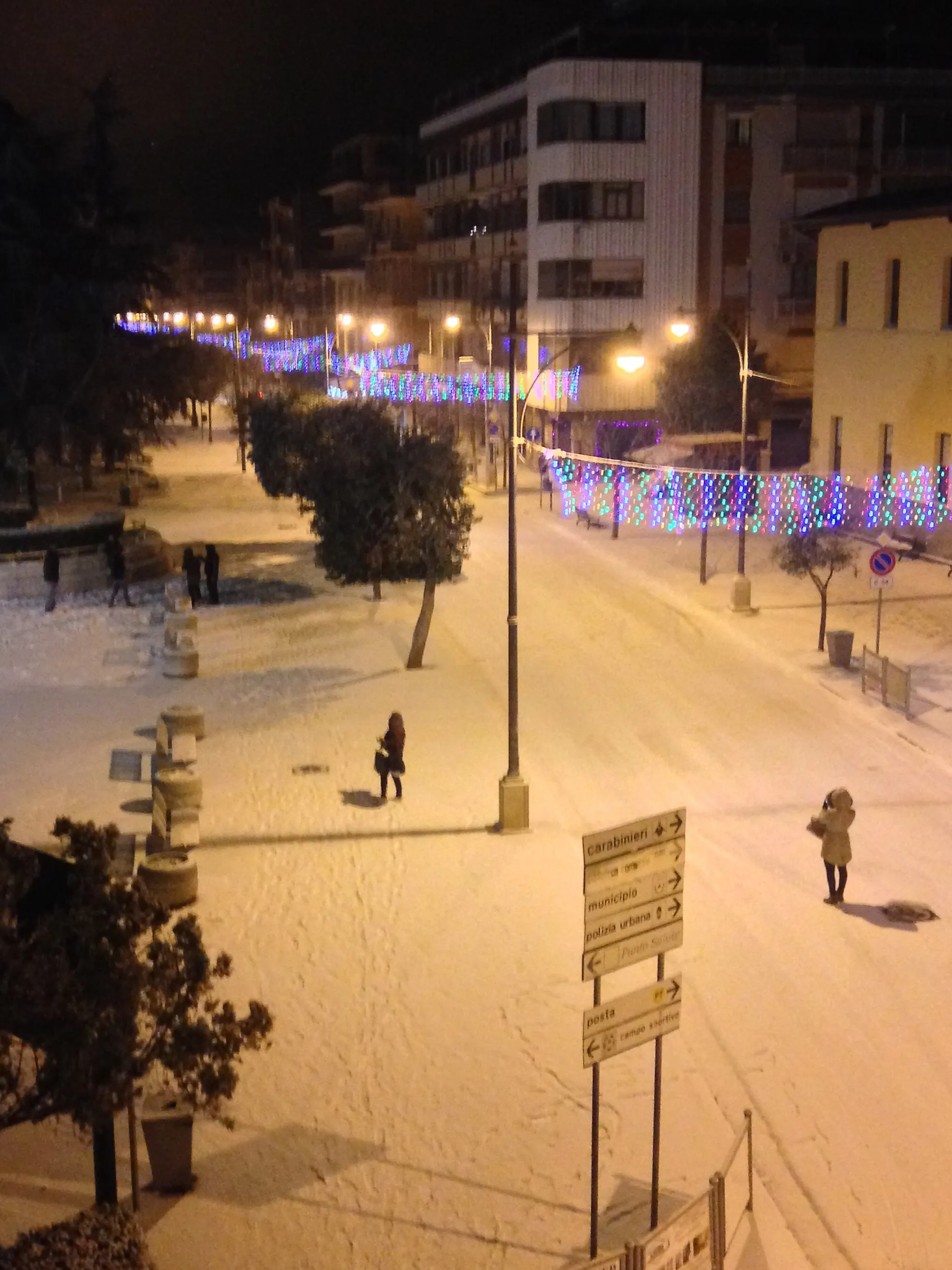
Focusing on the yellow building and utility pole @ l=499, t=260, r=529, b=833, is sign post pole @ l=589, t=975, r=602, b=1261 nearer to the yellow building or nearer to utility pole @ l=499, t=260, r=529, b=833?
utility pole @ l=499, t=260, r=529, b=833

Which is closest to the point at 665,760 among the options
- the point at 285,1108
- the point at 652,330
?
the point at 285,1108

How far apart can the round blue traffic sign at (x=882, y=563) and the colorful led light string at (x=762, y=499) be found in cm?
663

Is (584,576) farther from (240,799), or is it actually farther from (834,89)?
(834,89)

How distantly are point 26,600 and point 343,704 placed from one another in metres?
12.3

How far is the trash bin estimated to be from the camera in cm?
2372

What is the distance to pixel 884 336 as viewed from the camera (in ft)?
119

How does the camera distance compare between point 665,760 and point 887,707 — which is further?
point 887,707

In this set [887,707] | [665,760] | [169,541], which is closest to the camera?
[665,760]

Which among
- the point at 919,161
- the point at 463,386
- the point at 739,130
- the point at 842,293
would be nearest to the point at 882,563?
the point at 842,293

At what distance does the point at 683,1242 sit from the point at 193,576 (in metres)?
23.9

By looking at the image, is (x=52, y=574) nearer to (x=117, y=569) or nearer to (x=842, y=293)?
(x=117, y=569)

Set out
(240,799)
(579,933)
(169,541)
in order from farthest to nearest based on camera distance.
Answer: (169,541) < (240,799) < (579,933)

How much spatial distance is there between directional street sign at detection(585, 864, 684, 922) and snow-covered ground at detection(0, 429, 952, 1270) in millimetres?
2457

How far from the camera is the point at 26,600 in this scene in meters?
31.6
